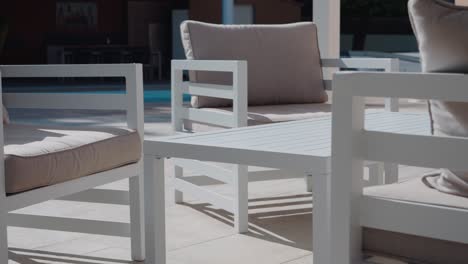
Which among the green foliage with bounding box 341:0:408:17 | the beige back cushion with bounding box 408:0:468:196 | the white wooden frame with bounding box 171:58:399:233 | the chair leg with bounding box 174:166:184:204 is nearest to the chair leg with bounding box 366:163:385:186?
the white wooden frame with bounding box 171:58:399:233

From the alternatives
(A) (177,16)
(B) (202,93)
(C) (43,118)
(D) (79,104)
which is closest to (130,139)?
(D) (79,104)

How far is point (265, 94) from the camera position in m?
3.92

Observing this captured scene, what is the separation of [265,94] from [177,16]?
12.7 metres

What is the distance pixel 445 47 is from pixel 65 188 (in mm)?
1307

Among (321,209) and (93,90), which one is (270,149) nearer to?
(321,209)

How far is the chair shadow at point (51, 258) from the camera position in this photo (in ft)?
8.91

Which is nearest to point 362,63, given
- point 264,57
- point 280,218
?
point 264,57

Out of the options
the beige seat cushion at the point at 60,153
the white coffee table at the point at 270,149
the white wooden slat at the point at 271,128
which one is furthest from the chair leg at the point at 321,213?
the beige seat cushion at the point at 60,153

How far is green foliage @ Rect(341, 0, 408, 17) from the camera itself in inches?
818

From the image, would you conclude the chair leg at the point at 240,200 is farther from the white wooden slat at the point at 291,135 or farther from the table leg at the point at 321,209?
the table leg at the point at 321,209

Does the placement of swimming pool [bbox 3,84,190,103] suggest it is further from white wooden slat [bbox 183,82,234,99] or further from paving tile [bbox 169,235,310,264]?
paving tile [bbox 169,235,310,264]

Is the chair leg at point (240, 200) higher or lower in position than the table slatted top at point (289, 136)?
lower

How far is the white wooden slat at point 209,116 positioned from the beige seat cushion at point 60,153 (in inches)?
25.7

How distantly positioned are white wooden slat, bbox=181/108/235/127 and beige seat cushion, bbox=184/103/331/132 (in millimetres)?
37
